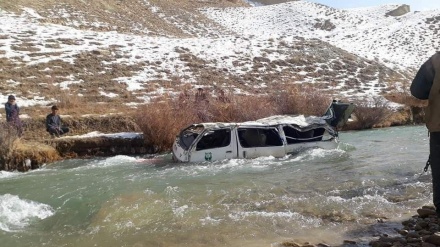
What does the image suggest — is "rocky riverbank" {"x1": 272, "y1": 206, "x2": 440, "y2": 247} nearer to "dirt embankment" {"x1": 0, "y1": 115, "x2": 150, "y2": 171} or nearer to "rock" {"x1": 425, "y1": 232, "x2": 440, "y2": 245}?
"rock" {"x1": 425, "y1": 232, "x2": 440, "y2": 245}

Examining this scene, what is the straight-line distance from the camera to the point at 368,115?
78.2ft

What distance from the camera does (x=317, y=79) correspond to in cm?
3138

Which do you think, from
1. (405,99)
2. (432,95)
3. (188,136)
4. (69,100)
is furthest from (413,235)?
(405,99)

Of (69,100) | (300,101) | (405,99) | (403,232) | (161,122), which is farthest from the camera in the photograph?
(405,99)

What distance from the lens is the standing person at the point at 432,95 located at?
18.6ft

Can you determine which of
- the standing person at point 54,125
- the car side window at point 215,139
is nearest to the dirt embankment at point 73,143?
the standing person at point 54,125

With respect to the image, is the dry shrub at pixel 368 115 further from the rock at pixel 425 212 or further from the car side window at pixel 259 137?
the rock at pixel 425 212

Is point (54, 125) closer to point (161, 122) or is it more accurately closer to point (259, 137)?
point (161, 122)

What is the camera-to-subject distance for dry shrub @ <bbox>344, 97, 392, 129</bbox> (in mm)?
23828

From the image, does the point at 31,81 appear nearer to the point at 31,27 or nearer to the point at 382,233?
the point at 31,27

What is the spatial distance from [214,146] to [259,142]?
55.4 inches

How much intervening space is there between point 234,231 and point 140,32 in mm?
34480

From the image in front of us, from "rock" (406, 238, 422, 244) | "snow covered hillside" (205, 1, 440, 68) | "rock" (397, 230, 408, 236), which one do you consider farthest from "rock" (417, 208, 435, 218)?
"snow covered hillside" (205, 1, 440, 68)

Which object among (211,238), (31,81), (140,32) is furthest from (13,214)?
(140,32)
